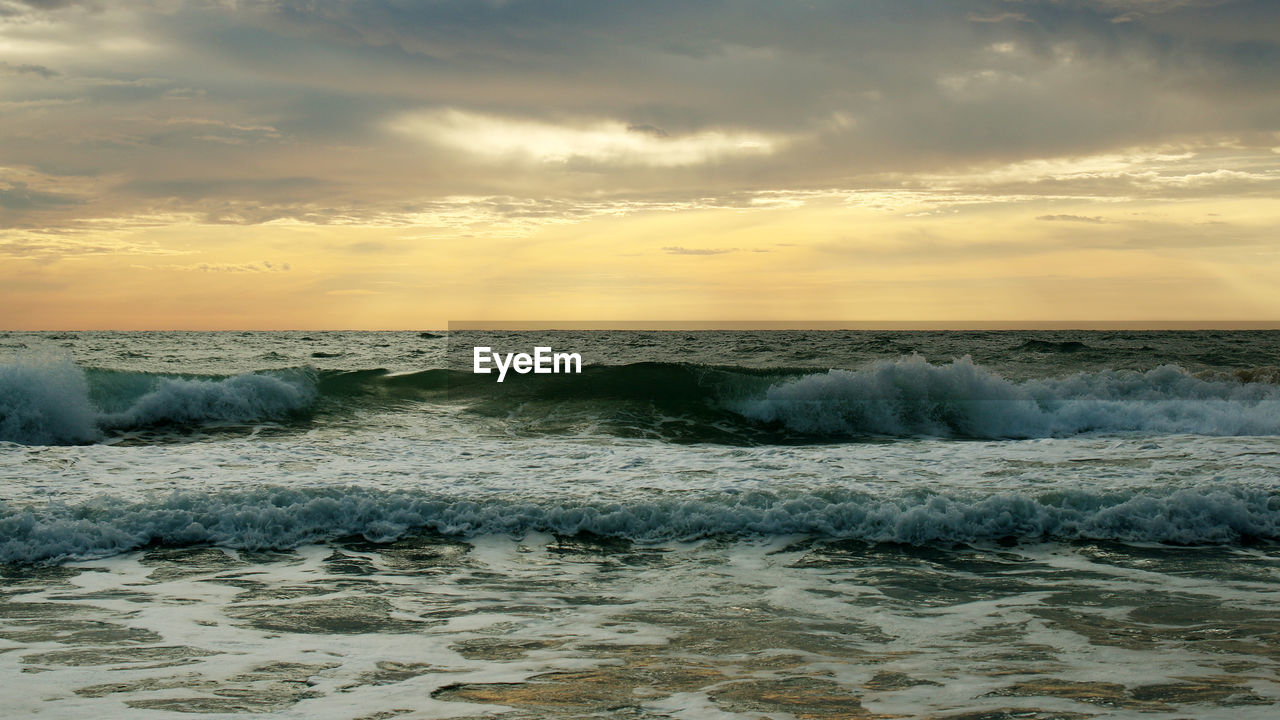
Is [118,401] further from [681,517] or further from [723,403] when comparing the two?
[681,517]

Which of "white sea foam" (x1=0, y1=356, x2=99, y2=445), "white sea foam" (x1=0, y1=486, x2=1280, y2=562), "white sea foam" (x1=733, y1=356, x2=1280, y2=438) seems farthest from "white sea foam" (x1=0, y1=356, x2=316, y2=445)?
"white sea foam" (x1=733, y1=356, x2=1280, y2=438)

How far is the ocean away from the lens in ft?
14.4

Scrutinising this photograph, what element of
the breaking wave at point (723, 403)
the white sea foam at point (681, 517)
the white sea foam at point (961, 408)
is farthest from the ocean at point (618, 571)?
the white sea foam at point (961, 408)

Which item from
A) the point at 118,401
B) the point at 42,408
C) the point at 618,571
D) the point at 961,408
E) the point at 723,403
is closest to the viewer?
the point at 618,571

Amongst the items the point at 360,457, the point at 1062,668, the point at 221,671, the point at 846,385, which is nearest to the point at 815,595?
the point at 1062,668

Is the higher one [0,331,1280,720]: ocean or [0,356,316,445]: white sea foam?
[0,356,316,445]: white sea foam

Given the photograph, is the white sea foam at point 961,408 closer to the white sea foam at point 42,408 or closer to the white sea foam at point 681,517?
the white sea foam at point 681,517

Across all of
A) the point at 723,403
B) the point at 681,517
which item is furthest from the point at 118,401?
the point at 681,517

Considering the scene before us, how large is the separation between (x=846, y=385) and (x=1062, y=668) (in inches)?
532

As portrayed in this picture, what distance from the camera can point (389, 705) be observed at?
13.8 feet

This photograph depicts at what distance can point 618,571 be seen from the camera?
7.03 m

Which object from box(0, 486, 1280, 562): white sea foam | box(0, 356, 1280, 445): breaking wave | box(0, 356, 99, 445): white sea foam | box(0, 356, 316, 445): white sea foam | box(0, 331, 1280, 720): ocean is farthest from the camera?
box(0, 356, 1280, 445): breaking wave

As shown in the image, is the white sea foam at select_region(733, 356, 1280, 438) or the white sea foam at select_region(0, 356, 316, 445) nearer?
the white sea foam at select_region(0, 356, 316, 445)

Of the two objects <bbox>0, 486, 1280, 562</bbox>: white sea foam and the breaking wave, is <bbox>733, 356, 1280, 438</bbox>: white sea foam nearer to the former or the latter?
the breaking wave
